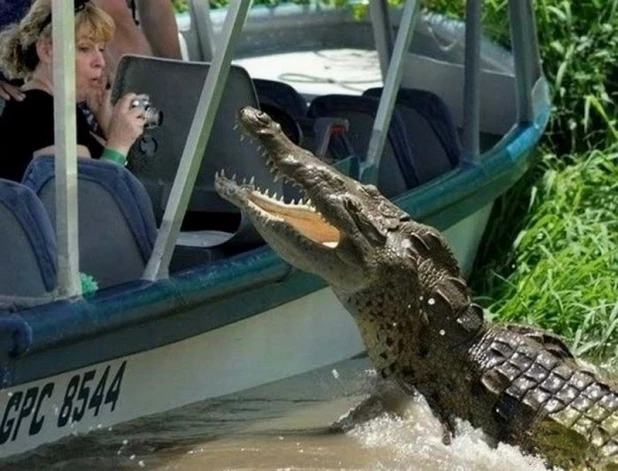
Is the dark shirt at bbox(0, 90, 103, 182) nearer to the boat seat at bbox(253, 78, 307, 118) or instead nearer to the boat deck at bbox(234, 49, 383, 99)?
the boat seat at bbox(253, 78, 307, 118)

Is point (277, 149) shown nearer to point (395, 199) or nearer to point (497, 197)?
point (395, 199)

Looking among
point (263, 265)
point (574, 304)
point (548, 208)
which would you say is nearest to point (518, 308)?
point (574, 304)

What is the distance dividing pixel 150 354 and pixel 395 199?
141 centimetres

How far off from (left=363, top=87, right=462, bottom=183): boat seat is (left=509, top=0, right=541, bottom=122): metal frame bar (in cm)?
55

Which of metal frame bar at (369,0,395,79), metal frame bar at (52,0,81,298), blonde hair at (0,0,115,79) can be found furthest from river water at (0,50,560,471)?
metal frame bar at (369,0,395,79)

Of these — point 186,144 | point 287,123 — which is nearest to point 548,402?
point 186,144

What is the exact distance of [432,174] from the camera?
6.92 meters

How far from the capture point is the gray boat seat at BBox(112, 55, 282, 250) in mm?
5965

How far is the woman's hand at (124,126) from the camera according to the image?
5609 mm

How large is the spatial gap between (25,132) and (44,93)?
0.14 metres

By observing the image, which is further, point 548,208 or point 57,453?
point 548,208

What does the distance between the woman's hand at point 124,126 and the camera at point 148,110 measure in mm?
18

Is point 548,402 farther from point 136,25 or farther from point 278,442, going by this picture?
point 136,25

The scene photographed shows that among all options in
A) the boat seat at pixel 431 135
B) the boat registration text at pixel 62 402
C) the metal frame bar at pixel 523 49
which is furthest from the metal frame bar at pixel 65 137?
the metal frame bar at pixel 523 49
